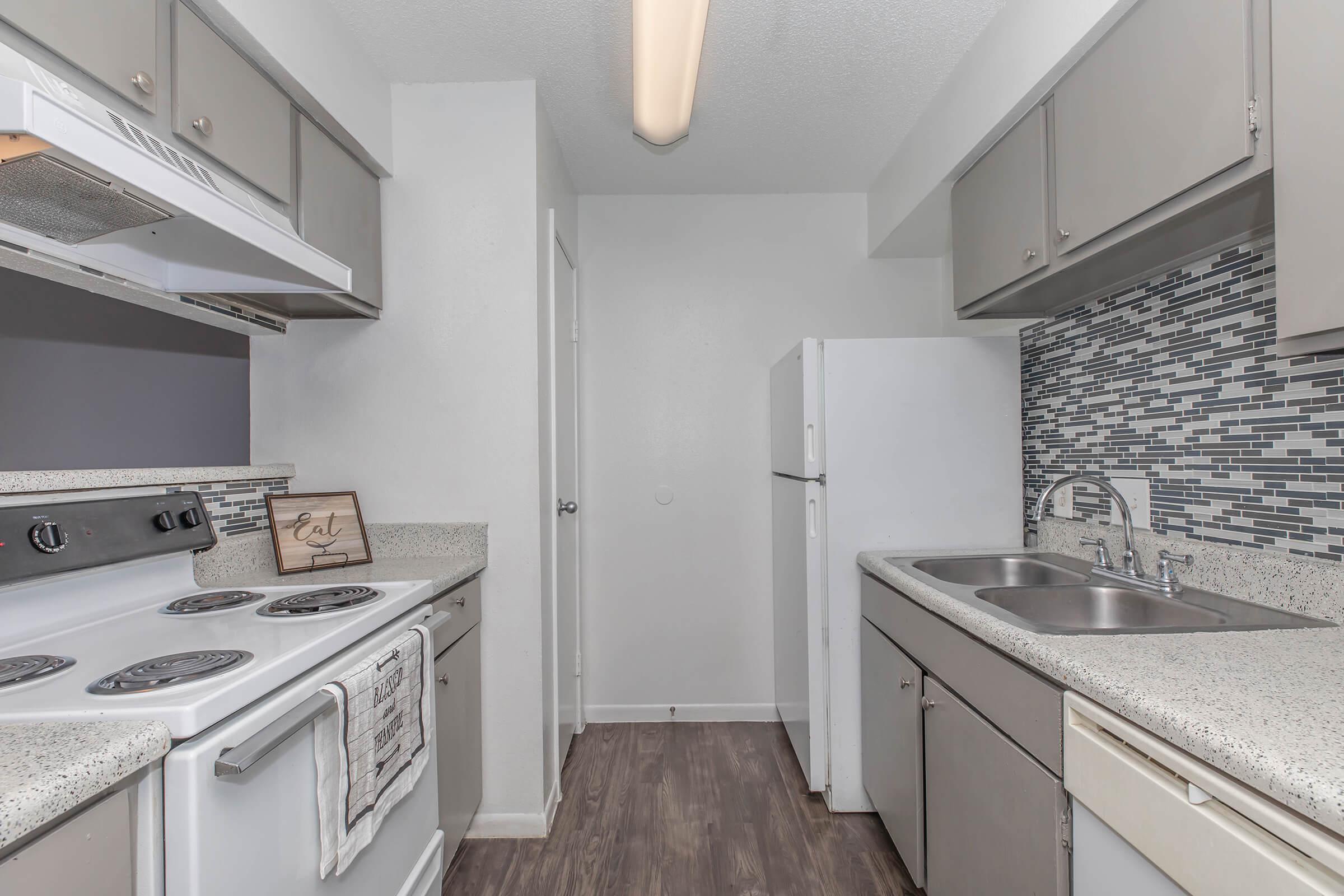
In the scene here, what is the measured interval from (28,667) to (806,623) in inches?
77.7

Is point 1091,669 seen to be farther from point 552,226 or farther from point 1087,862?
point 552,226

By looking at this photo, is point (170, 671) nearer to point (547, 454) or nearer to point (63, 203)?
point (63, 203)

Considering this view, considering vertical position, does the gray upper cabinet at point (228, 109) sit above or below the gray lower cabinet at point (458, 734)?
above

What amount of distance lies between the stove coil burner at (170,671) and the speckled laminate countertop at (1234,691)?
4.44 ft

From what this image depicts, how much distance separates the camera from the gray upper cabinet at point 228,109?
129 cm

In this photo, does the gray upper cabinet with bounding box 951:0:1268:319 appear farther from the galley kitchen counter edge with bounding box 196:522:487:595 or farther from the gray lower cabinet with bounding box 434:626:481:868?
the gray lower cabinet with bounding box 434:626:481:868

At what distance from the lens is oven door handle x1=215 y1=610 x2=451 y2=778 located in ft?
2.79

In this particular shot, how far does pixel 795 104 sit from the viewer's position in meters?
2.21

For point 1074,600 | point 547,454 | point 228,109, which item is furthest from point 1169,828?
point 228,109

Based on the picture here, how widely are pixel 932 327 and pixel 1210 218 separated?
5.71 ft

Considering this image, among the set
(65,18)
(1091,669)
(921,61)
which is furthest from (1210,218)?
(65,18)

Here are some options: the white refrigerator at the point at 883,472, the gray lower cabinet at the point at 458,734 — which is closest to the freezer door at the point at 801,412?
the white refrigerator at the point at 883,472

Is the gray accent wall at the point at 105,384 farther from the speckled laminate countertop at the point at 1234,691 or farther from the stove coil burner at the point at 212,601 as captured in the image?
the speckled laminate countertop at the point at 1234,691

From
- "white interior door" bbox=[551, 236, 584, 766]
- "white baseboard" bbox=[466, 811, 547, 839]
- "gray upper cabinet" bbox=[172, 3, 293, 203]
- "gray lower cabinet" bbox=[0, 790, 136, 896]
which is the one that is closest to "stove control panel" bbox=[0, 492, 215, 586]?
"gray lower cabinet" bbox=[0, 790, 136, 896]
